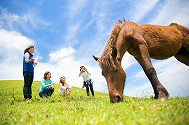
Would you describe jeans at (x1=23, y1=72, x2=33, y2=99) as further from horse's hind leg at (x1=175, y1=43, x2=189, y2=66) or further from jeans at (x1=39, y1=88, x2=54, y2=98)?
horse's hind leg at (x1=175, y1=43, x2=189, y2=66)

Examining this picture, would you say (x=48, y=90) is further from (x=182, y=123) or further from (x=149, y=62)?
(x=182, y=123)

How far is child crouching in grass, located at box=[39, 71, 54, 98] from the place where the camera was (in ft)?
34.7

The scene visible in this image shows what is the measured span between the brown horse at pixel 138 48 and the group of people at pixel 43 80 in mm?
4986

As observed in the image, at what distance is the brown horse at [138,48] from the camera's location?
5.14 metres

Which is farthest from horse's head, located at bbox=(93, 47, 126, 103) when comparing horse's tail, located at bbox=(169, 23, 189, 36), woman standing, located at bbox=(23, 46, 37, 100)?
horse's tail, located at bbox=(169, 23, 189, 36)

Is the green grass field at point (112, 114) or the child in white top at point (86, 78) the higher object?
the child in white top at point (86, 78)

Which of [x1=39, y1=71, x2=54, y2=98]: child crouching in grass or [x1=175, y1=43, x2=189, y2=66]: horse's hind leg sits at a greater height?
[x1=175, y1=43, x2=189, y2=66]: horse's hind leg

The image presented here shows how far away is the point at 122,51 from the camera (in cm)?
604

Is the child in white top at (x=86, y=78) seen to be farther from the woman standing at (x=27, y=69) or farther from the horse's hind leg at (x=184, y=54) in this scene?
the horse's hind leg at (x=184, y=54)

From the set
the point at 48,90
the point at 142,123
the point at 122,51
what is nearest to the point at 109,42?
the point at 122,51

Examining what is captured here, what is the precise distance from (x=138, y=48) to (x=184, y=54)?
4.82m

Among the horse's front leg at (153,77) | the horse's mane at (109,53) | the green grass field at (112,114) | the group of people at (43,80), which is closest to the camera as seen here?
the green grass field at (112,114)

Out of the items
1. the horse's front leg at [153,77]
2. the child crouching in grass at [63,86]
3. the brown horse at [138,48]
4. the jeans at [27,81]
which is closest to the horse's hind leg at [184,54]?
the brown horse at [138,48]

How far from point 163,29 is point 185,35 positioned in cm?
194
